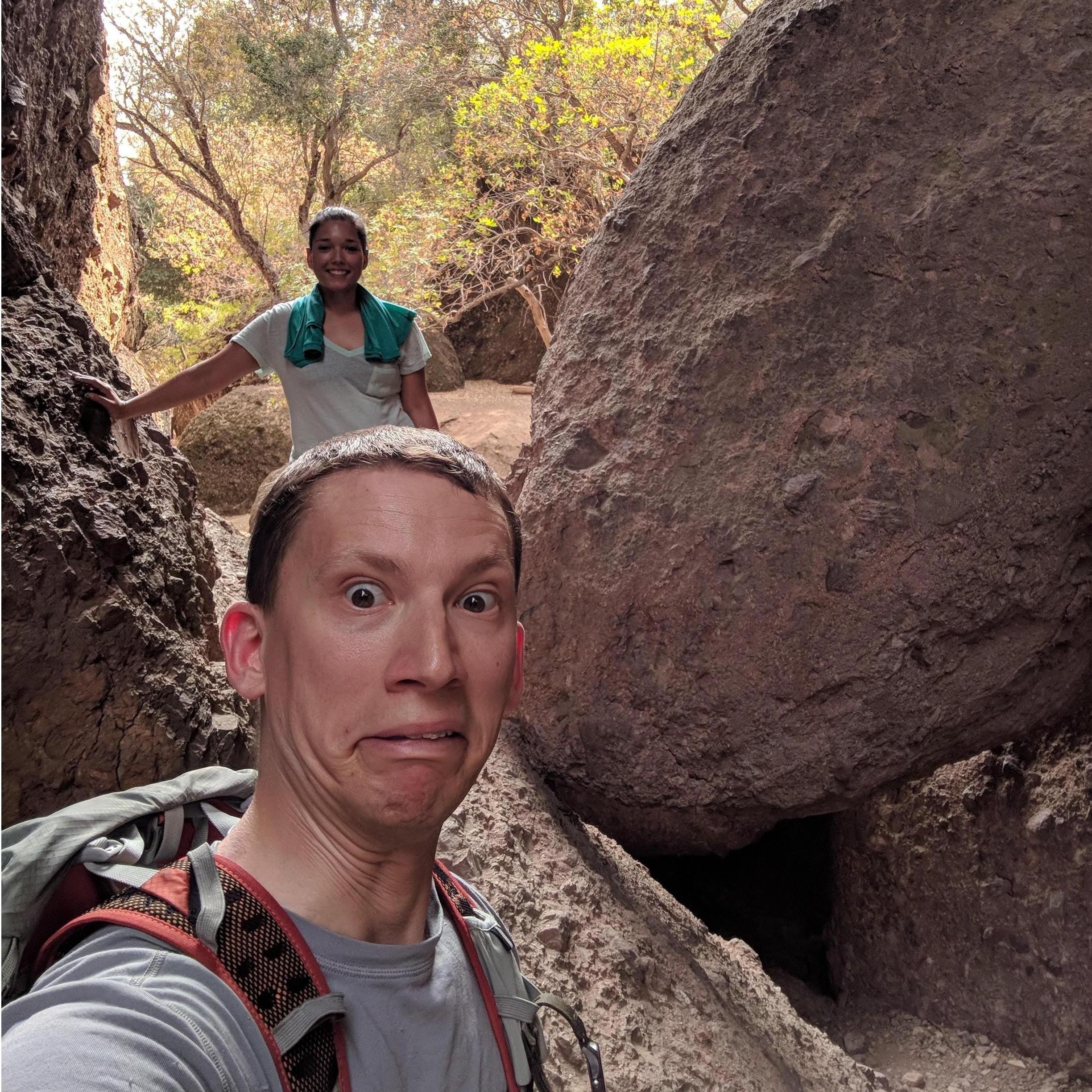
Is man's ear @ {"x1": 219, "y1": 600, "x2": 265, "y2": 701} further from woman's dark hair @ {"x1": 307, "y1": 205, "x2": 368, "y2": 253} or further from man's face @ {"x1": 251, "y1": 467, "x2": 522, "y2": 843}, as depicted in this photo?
woman's dark hair @ {"x1": 307, "y1": 205, "x2": 368, "y2": 253}

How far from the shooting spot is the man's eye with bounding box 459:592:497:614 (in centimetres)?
108

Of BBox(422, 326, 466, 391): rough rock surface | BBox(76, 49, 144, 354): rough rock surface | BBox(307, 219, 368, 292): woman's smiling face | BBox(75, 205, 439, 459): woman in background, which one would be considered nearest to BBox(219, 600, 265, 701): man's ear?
BBox(75, 205, 439, 459): woman in background

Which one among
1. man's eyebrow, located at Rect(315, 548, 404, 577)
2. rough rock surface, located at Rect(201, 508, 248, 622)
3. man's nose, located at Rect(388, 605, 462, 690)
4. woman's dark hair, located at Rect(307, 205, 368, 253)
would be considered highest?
woman's dark hair, located at Rect(307, 205, 368, 253)

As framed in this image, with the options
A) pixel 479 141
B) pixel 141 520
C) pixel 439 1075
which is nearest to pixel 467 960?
pixel 439 1075

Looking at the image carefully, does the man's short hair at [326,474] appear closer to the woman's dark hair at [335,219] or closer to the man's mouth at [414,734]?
the man's mouth at [414,734]

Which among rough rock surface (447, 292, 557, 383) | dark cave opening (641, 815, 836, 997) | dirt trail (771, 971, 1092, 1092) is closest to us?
dirt trail (771, 971, 1092, 1092)

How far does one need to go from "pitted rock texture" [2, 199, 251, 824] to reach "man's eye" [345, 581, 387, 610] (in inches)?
40.3

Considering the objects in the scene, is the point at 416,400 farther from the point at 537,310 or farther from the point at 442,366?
the point at 442,366

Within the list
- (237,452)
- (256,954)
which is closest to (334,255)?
(256,954)

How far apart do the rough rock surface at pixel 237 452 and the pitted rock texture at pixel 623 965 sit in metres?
7.61

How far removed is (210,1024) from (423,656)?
1.17ft

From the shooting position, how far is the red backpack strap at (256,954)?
0.87 metres

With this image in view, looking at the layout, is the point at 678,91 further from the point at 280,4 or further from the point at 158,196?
the point at 158,196

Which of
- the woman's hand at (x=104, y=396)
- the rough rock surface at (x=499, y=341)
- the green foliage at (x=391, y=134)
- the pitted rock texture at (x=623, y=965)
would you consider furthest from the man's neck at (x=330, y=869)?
the rough rock surface at (x=499, y=341)
